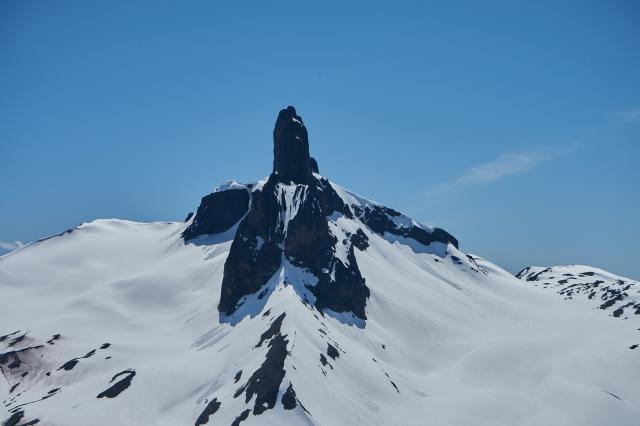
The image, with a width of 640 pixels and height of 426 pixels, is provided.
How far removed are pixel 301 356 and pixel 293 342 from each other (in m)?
3.60

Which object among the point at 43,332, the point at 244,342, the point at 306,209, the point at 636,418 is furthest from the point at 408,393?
the point at 43,332

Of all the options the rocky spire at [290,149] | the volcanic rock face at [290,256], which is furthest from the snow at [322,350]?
the rocky spire at [290,149]

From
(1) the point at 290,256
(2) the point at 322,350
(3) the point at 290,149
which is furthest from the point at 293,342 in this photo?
(3) the point at 290,149

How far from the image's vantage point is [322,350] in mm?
91562

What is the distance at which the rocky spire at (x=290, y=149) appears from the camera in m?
167

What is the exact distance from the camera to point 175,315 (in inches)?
5910

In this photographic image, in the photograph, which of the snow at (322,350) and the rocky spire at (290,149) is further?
the rocky spire at (290,149)

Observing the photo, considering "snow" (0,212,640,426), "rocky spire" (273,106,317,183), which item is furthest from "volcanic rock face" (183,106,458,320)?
"rocky spire" (273,106,317,183)

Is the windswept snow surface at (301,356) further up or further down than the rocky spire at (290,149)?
further down

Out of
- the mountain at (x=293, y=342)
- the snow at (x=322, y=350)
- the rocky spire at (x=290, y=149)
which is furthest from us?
the rocky spire at (x=290, y=149)

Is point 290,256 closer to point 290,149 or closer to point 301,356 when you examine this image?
point 290,149

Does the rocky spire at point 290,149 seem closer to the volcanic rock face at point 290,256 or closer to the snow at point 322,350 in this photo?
the volcanic rock face at point 290,256

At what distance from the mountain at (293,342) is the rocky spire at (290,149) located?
0.65 metres

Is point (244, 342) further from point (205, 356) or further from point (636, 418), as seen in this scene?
point (636, 418)
